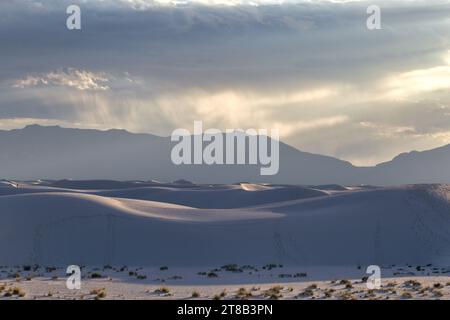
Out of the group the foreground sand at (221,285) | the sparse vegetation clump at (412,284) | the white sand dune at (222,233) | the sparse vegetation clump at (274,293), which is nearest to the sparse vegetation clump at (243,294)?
the foreground sand at (221,285)

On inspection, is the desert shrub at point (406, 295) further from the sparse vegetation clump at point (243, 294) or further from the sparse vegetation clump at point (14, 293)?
the sparse vegetation clump at point (14, 293)

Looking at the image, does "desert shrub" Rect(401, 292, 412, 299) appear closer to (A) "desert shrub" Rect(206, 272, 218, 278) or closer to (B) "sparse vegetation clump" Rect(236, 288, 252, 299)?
(B) "sparse vegetation clump" Rect(236, 288, 252, 299)

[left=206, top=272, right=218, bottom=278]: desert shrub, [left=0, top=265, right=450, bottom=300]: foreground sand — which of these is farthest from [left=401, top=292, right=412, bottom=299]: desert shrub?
[left=206, top=272, right=218, bottom=278]: desert shrub

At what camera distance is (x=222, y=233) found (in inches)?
1785

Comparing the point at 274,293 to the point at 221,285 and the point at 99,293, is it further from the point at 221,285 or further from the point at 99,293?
the point at 99,293

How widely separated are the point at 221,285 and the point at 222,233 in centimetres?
1706

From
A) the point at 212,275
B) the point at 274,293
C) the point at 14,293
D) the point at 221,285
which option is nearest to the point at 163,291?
the point at 274,293

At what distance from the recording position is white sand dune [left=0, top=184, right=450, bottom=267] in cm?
4281

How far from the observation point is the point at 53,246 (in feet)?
145

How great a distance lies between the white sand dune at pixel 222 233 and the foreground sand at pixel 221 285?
20.0 feet

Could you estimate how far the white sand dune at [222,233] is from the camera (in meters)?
42.8

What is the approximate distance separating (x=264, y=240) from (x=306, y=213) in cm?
696
